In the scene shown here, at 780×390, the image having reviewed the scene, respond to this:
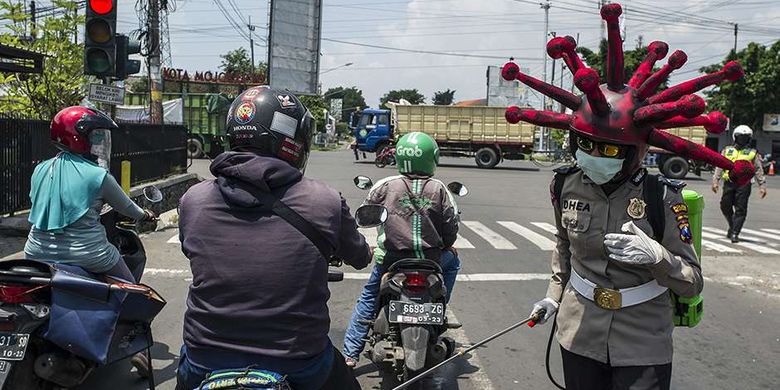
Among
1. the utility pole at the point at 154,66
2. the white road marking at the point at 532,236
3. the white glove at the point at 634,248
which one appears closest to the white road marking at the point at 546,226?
the white road marking at the point at 532,236

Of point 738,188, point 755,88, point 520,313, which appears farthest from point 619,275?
point 755,88

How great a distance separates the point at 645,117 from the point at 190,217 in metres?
1.73

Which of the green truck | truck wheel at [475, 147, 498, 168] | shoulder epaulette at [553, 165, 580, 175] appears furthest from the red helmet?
truck wheel at [475, 147, 498, 168]

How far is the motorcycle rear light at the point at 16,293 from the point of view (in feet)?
10.4

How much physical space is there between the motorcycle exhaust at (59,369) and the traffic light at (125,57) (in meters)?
5.65

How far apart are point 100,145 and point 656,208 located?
3338mm

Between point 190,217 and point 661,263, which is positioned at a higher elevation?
point 190,217

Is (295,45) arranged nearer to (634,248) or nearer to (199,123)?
(199,123)

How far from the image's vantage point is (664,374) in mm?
2584

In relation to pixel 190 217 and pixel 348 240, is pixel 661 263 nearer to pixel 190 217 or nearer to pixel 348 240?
pixel 348 240

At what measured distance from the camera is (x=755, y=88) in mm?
36688

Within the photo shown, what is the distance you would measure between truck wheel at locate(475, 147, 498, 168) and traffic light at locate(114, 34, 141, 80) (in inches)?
897

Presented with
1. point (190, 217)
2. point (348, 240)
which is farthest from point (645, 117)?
point (190, 217)

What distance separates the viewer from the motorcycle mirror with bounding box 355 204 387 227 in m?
3.09
